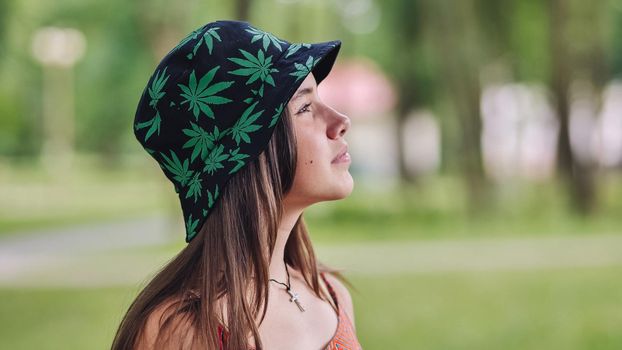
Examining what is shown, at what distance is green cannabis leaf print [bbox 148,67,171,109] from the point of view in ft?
6.36

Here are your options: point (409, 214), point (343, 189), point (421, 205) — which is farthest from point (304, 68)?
point (421, 205)

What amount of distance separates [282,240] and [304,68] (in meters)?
0.41

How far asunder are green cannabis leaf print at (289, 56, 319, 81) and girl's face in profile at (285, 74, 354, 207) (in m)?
0.07

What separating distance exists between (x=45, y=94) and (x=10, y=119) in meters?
2.08

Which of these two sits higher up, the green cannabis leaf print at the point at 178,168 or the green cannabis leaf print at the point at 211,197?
the green cannabis leaf print at the point at 178,168

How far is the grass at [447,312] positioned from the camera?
7723 mm

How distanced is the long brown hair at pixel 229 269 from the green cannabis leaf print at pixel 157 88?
0.23 meters

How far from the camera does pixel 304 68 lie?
6.48 ft

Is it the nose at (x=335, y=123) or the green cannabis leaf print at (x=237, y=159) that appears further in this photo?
the nose at (x=335, y=123)

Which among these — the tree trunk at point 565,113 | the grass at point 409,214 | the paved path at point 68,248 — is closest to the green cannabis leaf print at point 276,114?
the paved path at point 68,248

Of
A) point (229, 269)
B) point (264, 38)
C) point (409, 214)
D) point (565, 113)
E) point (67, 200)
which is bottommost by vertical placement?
point (409, 214)

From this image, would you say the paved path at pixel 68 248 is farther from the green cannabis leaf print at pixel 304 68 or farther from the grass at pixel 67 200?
the green cannabis leaf print at pixel 304 68

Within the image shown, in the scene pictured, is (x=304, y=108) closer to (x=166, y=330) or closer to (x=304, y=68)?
(x=304, y=68)

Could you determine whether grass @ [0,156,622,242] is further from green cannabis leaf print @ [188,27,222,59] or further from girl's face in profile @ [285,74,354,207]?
green cannabis leaf print @ [188,27,222,59]
